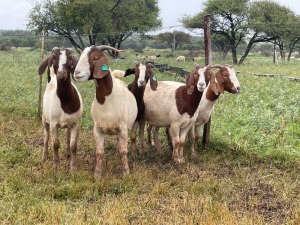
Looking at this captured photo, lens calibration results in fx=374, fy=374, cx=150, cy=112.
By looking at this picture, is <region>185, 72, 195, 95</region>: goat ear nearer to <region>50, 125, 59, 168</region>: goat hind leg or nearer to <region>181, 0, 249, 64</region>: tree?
<region>50, 125, 59, 168</region>: goat hind leg

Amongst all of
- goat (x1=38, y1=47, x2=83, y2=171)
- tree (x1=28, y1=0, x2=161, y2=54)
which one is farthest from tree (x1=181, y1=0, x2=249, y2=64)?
goat (x1=38, y1=47, x2=83, y2=171)

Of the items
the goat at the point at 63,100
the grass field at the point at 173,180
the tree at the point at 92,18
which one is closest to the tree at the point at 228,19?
the tree at the point at 92,18

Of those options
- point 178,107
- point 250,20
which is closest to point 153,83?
point 178,107

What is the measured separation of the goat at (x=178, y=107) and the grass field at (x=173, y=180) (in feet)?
1.75

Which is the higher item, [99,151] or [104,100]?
[104,100]

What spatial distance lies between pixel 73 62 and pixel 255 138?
3.91 meters

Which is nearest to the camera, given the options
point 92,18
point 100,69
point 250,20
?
point 100,69

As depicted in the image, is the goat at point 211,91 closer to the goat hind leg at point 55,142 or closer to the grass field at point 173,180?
→ the grass field at point 173,180

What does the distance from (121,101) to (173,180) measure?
5.01 feet

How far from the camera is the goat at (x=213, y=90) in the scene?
701cm

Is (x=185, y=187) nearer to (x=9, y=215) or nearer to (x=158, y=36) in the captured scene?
(x=9, y=215)

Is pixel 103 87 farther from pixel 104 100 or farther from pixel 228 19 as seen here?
pixel 228 19

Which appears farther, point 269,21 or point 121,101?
point 269,21

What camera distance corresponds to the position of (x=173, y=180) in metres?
5.98
